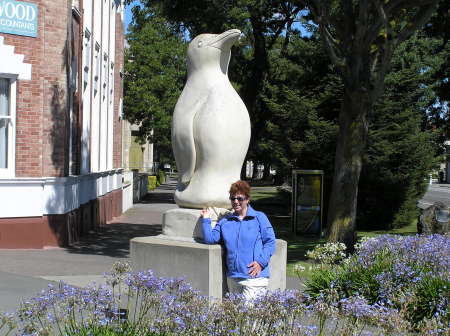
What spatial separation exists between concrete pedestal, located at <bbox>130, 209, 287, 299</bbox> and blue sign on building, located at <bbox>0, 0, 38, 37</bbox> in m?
8.90

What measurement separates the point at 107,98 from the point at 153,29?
2139cm

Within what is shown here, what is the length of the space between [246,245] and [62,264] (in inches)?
306

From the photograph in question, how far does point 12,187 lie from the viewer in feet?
46.4

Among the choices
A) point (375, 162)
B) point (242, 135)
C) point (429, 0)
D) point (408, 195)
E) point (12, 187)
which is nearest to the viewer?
point (242, 135)

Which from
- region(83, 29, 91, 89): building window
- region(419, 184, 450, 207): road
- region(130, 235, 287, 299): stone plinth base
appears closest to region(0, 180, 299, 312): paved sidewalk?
region(130, 235, 287, 299): stone plinth base

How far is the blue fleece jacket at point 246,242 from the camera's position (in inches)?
223

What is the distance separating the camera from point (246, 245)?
566 centimetres

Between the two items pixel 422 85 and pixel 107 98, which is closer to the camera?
pixel 107 98

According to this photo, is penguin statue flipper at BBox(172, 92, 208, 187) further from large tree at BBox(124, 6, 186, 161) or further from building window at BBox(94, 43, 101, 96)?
large tree at BBox(124, 6, 186, 161)

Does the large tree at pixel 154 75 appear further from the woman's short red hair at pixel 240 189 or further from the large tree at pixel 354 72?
the woman's short red hair at pixel 240 189

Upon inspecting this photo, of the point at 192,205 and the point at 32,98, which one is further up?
the point at 32,98

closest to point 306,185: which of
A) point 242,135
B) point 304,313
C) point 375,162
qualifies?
point 375,162

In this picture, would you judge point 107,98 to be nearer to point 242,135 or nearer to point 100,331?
point 242,135

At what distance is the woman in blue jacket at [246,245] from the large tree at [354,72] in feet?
27.6
